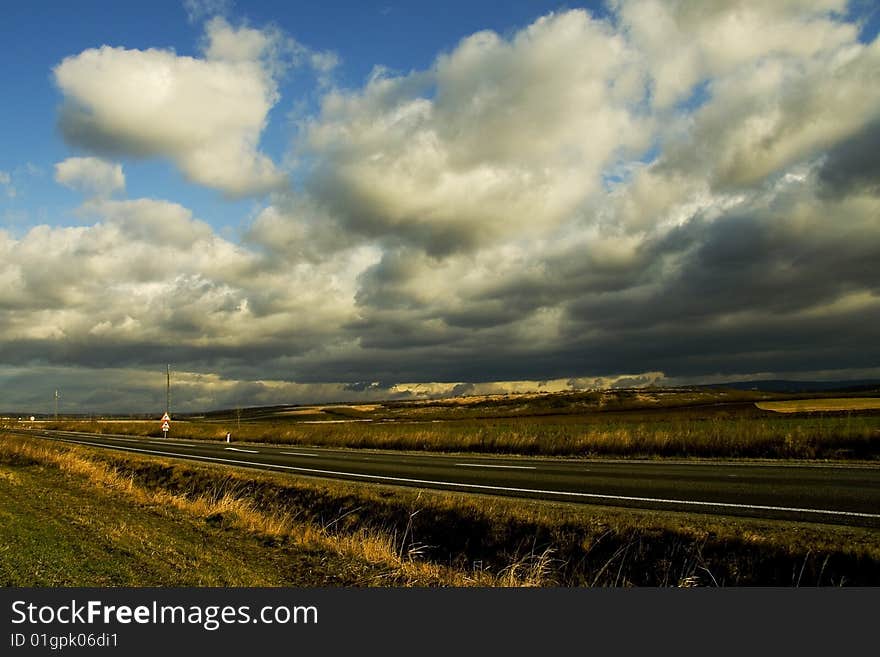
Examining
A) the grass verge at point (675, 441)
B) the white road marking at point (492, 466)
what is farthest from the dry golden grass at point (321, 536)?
the grass verge at point (675, 441)

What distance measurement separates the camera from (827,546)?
8.55 meters

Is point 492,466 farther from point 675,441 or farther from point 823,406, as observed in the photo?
point 823,406

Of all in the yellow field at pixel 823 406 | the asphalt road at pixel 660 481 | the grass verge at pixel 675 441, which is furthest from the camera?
the yellow field at pixel 823 406

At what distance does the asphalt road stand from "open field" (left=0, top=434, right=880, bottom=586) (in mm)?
1688

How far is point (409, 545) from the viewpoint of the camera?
1141cm

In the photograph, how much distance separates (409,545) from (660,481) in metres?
8.29

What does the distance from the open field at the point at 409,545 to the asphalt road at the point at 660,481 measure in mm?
1688

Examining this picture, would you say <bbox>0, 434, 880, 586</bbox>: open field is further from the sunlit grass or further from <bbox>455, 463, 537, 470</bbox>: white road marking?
the sunlit grass

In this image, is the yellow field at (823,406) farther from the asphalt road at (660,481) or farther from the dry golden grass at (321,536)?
the dry golden grass at (321,536)

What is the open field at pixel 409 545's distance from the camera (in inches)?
318

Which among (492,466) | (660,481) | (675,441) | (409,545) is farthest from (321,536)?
(675,441)

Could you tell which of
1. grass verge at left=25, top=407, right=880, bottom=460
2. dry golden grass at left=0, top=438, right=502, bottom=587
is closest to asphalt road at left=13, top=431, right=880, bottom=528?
grass verge at left=25, top=407, right=880, bottom=460

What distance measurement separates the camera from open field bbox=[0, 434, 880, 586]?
26.5 feet

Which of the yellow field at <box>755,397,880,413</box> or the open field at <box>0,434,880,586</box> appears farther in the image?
the yellow field at <box>755,397,880,413</box>
